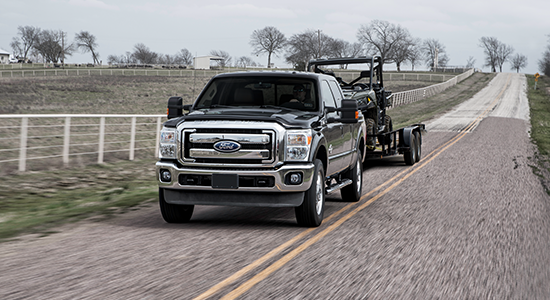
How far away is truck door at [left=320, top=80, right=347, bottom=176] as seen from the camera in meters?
8.14

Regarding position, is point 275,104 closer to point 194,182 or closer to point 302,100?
point 302,100

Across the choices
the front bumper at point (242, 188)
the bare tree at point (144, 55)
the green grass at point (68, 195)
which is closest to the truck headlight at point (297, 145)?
A: the front bumper at point (242, 188)

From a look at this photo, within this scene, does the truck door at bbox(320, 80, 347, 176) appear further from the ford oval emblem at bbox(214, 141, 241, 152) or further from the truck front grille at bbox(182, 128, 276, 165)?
the ford oval emblem at bbox(214, 141, 241, 152)

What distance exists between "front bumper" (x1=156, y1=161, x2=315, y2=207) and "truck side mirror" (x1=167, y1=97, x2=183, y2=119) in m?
1.00

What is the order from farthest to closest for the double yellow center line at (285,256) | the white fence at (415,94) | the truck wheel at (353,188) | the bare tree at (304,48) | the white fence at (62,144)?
the bare tree at (304,48), the white fence at (415,94), the white fence at (62,144), the truck wheel at (353,188), the double yellow center line at (285,256)

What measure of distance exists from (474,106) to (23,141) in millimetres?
45648

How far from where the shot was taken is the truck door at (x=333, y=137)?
8.14 meters

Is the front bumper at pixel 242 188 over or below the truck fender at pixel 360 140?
below

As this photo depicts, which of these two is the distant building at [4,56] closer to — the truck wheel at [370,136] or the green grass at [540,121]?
the green grass at [540,121]

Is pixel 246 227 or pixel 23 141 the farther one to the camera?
pixel 23 141

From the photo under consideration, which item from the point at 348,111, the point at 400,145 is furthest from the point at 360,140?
the point at 400,145

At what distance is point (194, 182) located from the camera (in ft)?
23.5

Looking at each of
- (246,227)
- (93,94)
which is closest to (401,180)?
(246,227)

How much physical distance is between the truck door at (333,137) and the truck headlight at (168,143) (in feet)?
6.62
